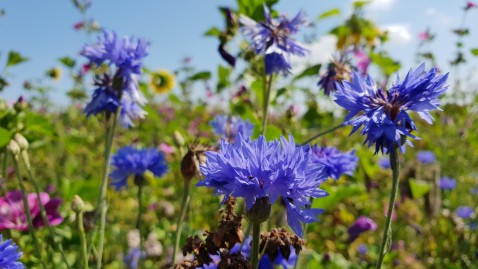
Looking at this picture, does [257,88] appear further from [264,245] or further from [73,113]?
Result: [73,113]

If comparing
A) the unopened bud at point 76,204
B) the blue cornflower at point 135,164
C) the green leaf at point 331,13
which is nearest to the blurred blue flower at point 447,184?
the green leaf at point 331,13

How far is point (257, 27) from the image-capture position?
1416mm

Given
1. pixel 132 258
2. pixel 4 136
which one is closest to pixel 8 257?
pixel 4 136

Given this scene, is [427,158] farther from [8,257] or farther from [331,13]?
[8,257]

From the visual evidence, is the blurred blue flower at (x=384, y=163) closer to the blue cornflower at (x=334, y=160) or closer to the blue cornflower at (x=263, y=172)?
the blue cornflower at (x=334, y=160)

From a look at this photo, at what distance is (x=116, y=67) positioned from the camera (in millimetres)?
1337

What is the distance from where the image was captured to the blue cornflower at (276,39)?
4.54 ft

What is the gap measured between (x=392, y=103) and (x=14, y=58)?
147cm

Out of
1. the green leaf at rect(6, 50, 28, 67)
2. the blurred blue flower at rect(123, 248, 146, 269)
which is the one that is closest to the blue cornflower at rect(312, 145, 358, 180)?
the blurred blue flower at rect(123, 248, 146, 269)

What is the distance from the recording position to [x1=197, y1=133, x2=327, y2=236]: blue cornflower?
2.51 ft

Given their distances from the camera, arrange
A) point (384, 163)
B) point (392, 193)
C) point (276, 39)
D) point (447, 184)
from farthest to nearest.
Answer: point (384, 163) < point (447, 184) < point (276, 39) < point (392, 193)

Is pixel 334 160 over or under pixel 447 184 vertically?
under

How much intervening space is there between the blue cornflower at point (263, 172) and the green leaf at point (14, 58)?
1.31m

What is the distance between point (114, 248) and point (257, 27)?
1357mm
